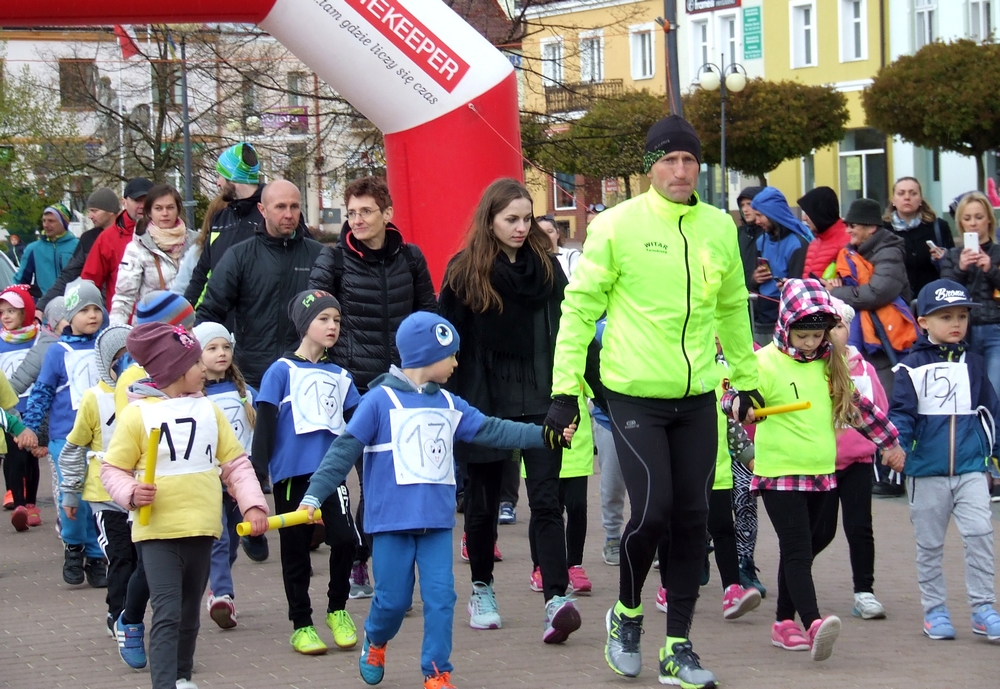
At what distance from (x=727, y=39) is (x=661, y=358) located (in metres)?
42.6

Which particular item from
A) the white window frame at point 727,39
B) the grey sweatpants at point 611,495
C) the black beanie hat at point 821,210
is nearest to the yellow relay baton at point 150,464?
the grey sweatpants at point 611,495

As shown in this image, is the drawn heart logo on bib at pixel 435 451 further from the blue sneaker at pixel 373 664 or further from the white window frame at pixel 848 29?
the white window frame at pixel 848 29

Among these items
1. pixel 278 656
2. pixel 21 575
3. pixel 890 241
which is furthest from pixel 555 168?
pixel 278 656

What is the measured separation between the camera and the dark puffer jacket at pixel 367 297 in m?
7.06

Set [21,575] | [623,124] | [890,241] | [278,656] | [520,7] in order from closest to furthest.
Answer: [278,656]
[21,575]
[890,241]
[520,7]
[623,124]

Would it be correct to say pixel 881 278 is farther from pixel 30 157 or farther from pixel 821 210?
pixel 30 157

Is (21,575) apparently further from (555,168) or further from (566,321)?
(555,168)

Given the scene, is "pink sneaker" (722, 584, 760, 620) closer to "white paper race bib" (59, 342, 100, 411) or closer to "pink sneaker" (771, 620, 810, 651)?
"pink sneaker" (771, 620, 810, 651)

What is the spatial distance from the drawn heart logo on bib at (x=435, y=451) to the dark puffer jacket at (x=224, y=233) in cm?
313

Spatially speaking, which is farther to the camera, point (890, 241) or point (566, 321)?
point (890, 241)

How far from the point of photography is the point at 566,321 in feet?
17.9

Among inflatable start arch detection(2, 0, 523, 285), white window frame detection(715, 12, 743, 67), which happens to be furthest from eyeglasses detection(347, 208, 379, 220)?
white window frame detection(715, 12, 743, 67)

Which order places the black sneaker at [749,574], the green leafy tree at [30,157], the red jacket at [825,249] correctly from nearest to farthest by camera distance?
1. the black sneaker at [749,574]
2. the red jacket at [825,249]
3. the green leafy tree at [30,157]

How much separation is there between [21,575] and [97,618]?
1382 mm
